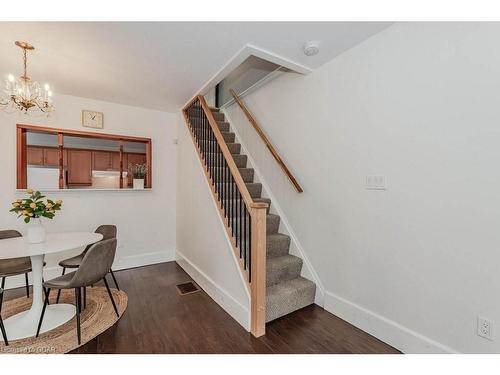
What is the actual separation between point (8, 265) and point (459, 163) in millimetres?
4184

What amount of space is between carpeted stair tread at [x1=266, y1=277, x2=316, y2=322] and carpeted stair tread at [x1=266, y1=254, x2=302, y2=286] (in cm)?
5

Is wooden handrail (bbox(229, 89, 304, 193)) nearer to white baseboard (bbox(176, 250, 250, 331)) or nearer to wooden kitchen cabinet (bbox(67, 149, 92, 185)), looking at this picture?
white baseboard (bbox(176, 250, 250, 331))

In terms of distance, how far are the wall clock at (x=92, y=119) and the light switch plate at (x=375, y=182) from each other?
3.70 meters

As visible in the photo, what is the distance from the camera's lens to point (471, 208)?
1518 mm

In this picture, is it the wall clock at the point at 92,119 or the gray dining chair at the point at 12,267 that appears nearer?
the gray dining chair at the point at 12,267

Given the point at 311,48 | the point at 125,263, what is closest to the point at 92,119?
the point at 125,263

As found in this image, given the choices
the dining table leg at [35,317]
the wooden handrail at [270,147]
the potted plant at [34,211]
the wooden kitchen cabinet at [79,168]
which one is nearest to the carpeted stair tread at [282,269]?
the wooden handrail at [270,147]

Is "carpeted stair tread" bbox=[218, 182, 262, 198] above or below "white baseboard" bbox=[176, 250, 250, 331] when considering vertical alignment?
above

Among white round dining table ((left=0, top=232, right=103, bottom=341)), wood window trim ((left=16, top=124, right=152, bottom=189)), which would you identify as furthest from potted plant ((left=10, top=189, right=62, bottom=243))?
wood window trim ((left=16, top=124, right=152, bottom=189))

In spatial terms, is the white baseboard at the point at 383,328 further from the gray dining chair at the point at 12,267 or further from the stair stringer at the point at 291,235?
the gray dining chair at the point at 12,267

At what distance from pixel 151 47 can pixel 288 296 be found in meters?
2.70

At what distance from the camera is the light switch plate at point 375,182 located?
6.53ft

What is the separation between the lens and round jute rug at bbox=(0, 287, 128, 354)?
1896 millimetres
